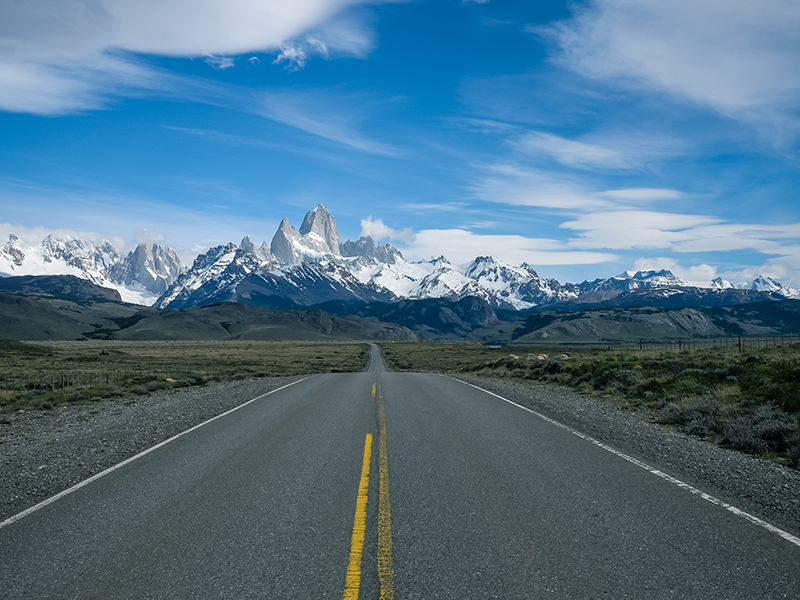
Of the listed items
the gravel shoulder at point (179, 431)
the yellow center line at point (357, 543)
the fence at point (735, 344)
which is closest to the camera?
the yellow center line at point (357, 543)

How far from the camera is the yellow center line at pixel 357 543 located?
4.64 meters

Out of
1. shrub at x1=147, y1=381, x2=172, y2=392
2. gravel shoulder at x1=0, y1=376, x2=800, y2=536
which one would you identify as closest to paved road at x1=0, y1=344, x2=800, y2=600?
gravel shoulder at x1=0, y1=376, x2=800, y2=536

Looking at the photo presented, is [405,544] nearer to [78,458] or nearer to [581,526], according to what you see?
[581,526]

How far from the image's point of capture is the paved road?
477cm

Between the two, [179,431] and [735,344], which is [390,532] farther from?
[735,344]

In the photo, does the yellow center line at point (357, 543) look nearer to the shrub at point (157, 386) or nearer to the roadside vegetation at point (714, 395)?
the roadside vegetation at point (714, 395)

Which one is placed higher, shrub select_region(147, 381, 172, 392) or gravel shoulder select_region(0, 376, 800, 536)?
gravel shoulder select_region(0, 376, 800, 536)

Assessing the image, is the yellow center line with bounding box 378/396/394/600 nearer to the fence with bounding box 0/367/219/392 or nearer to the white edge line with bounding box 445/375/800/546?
the white edge line with bounding box 445/375/800/546

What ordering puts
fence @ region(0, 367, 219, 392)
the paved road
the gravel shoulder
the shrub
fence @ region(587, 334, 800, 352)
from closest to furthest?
1. the paved road
2. the gravel shoulder
3. the shrub
4. fence @ region(0, 367, 219, 392)
5. fence @ region(587, 334, 800, 352)

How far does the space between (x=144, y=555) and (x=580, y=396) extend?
17.6 metres

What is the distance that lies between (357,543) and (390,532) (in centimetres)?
46

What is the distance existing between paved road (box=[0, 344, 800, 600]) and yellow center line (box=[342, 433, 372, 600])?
0.02 meters

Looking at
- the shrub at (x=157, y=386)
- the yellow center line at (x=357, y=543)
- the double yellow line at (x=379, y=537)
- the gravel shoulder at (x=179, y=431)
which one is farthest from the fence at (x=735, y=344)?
the shrub at (x=157, y=386)

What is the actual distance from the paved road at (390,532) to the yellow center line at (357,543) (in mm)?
25
